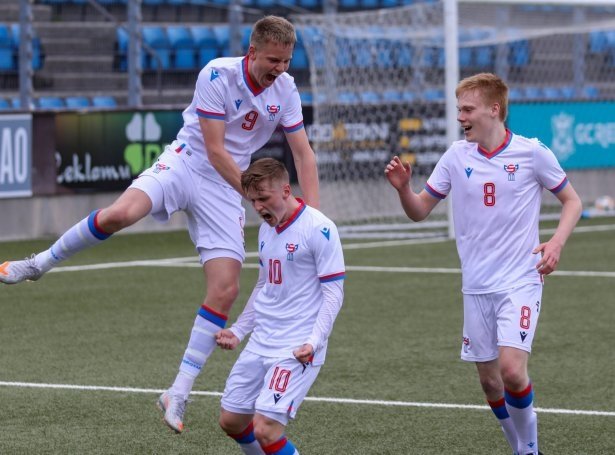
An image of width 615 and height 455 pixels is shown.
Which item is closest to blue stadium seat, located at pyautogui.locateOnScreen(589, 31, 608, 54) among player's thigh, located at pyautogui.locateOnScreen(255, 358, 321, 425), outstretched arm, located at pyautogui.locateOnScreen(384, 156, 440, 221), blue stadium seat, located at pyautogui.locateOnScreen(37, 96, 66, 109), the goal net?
the goal net

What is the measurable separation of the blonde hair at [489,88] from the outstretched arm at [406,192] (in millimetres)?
437

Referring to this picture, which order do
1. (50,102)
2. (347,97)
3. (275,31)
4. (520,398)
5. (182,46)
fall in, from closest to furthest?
(520,398) < (275,31) < (347,97) < (50,102) < (182,46)

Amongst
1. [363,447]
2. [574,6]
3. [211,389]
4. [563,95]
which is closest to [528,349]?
[363,447]

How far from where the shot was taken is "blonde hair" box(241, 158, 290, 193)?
17.6 ft

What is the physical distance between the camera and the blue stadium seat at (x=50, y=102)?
20.3 metres

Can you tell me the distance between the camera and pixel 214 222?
270 inches

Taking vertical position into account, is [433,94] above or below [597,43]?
below

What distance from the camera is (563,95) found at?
20.8 m

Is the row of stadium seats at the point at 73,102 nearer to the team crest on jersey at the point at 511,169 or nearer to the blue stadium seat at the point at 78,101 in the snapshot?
the blue stadium seat at the point at 78,101

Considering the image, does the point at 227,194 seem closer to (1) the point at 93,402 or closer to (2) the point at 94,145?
(1) the point at 93,402

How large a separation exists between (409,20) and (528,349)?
1206 centimetres

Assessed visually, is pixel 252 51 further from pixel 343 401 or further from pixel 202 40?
pixel 202 40

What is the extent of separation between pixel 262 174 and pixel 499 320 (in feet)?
4.59

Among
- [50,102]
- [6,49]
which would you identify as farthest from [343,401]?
[6,49]
